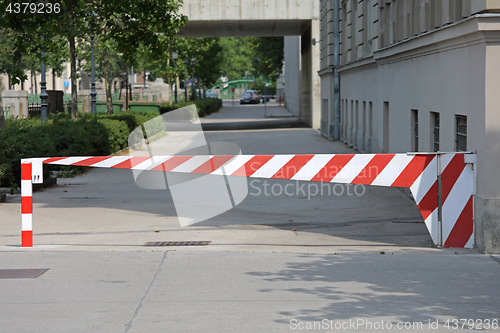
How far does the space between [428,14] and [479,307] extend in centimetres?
766

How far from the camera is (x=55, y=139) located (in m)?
16.5

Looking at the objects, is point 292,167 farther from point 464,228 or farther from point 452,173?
point 464,228

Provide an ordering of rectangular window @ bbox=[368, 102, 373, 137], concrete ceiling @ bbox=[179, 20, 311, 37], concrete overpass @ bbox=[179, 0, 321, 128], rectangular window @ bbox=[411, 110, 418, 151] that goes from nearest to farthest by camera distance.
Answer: rectangular window @ bbox=[411, 110, 418, 151] → rectangular window @ bbox=[368, 102, 373, 137] → concrete overpass @ bbox=[179, 0, 321, 128] → concrete ceiling @ bbox=[179, 20, 311, 37]

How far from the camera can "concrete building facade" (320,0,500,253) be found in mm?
7820

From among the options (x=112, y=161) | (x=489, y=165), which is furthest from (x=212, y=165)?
(x=489, y=165)

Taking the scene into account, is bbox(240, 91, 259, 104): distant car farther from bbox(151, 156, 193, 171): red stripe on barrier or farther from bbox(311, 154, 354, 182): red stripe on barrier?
bbox(311, 154, 354, 182): red stripe on barrier

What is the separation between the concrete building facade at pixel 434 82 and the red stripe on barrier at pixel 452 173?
0.22 m

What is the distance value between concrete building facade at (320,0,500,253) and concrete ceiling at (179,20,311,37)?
12.8 m

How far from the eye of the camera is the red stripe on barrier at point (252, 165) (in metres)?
8.39

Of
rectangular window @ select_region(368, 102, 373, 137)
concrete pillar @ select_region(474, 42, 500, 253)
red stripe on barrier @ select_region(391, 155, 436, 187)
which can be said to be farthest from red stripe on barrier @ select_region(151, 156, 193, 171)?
rectangular window @ select_region(368, 102, 373, 137)

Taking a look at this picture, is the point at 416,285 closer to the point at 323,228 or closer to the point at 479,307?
the point at 479,307

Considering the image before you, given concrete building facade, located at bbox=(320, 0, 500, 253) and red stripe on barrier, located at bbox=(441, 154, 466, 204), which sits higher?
concrete building facade, located at bbox=(320, 0, 500, 253)

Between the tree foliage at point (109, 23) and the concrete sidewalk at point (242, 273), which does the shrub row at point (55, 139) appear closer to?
the concrete sidewalk at point (242, 273)

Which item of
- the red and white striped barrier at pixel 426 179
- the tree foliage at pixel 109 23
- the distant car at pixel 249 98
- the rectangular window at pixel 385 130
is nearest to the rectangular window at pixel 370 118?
the rectangular window at pixel 385 130
